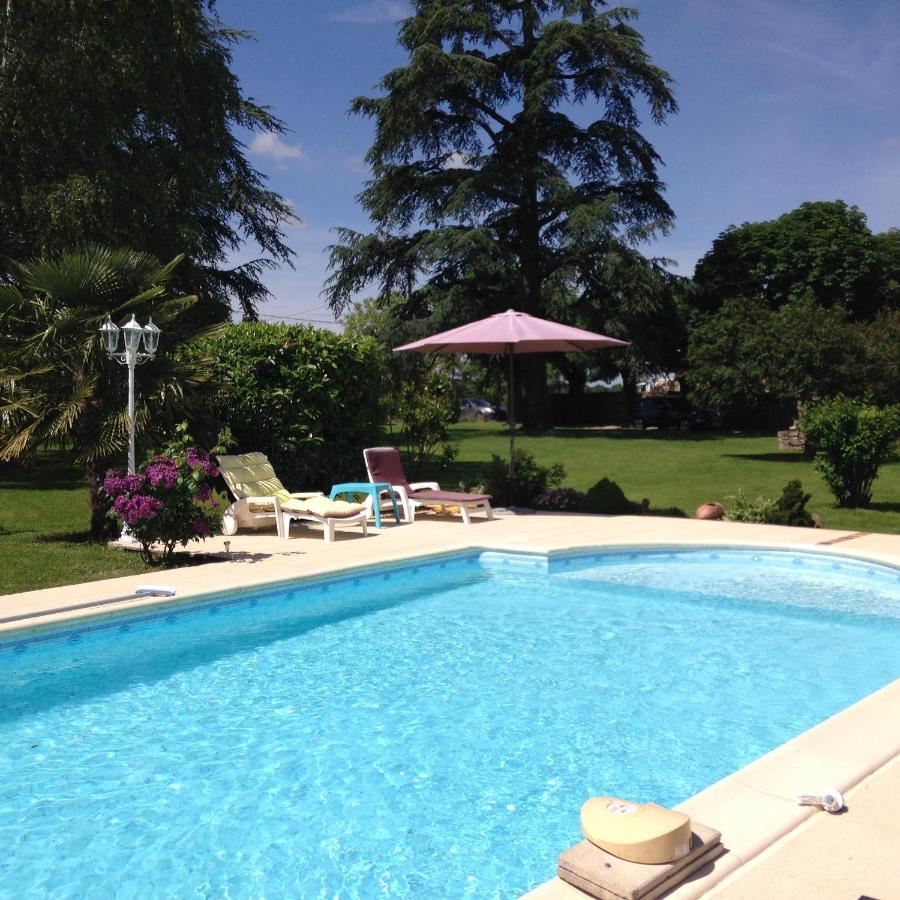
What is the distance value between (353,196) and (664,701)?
32076 millimetres

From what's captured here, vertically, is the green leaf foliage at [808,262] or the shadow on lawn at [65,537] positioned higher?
the green leaf foliage at [808,262]

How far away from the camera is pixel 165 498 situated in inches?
369

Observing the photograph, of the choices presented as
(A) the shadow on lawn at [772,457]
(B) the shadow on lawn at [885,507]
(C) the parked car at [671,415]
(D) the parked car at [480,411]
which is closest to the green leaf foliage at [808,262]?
(C) the parked car at [671,415]

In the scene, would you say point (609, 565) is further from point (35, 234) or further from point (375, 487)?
point (35, 234)

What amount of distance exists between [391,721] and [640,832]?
278cm

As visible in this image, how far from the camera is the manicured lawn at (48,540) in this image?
9.22 meters

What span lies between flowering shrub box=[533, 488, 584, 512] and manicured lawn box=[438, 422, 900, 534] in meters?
1.78

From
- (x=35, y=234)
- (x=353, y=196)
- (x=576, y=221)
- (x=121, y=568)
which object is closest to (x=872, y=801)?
(x=121, y=568)

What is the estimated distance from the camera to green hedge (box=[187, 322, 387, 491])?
14.1 meters

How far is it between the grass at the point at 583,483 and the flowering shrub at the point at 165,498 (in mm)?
497

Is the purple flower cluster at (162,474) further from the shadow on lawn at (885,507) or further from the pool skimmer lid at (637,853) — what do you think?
the shadow on lawn at (885,507)

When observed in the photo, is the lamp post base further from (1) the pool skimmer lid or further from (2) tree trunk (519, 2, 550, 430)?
(2) tree trunk (519, 2, 550, 430)

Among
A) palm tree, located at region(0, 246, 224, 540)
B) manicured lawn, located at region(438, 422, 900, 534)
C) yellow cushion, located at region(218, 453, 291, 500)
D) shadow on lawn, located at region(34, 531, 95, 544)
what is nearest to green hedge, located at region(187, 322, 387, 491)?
yellow cushion, located at region(218, 453, 291, 500)

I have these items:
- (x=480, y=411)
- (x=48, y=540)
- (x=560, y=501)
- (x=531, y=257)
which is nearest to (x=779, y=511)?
(x=560, y=501)
